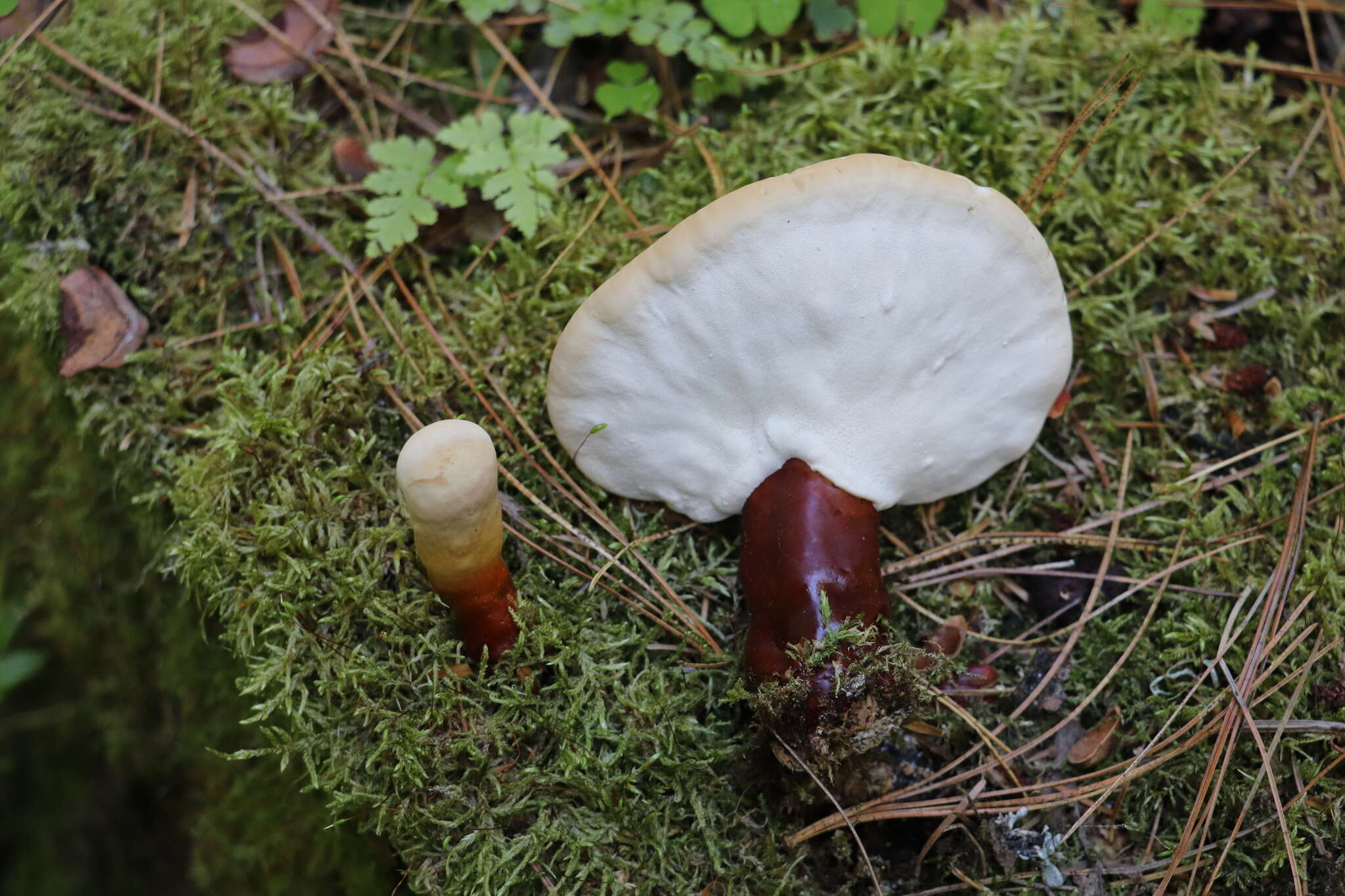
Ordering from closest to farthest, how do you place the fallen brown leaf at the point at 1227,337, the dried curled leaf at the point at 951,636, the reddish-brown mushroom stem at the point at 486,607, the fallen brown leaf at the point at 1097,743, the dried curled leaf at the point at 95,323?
the reddish-brown mushroom stem at the point at 486,607
the fallen brown leaf at the point at 1097,743
the dried curled leaf at the point at 951,636
the dried curled leaf at the point at 95,323
the fallen brown leaf at the point at 1227,337

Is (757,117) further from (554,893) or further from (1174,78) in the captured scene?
(554,893)

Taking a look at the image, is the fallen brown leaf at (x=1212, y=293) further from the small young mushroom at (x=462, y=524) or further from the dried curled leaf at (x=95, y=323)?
the dried curled leaf at (x=95, y=323)

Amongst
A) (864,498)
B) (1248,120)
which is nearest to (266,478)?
(864,498)

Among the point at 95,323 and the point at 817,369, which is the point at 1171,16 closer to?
the point at 817,369

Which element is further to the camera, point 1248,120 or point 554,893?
point 1248,120

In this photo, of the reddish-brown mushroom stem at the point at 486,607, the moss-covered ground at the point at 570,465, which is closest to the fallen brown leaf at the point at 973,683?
the moss-covered ground at the point at 570,465

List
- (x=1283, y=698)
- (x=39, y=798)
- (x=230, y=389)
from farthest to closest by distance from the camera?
(x=39, y=798)
(x=230, y=389)
(x=1283, y=698)

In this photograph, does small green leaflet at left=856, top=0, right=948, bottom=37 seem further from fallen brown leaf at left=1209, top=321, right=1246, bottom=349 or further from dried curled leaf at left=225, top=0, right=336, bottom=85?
dried curled leaf at left=225, top=0, right=336, bottom=85
